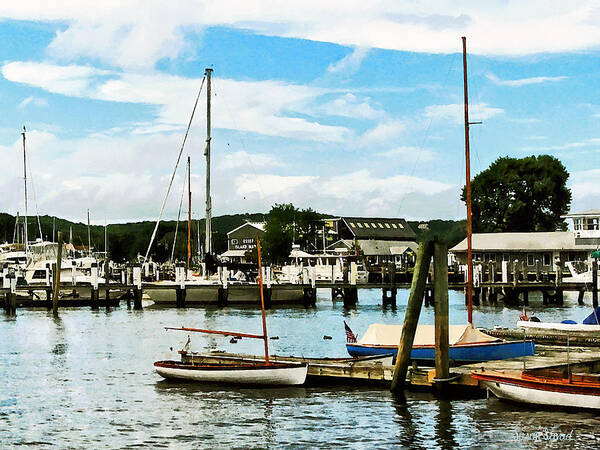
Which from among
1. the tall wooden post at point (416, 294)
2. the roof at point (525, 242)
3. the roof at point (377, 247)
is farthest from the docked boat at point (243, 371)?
the roof at point (377, 247)

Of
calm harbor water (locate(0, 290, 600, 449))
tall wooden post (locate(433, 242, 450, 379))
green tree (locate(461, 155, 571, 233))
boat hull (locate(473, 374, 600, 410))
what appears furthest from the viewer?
green tree (locate(461, 155, 571, 233))

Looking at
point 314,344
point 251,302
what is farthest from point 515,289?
point 314,344

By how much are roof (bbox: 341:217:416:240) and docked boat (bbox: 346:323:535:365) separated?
146 meters

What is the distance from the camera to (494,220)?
12406cm

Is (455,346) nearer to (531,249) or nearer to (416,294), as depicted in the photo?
(416,294)

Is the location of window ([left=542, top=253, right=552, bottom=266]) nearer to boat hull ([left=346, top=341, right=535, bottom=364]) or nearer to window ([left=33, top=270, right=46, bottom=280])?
window ([left=33, top=270, right=46, bottom=280])

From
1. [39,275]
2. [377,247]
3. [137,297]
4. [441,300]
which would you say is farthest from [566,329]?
[377,247]

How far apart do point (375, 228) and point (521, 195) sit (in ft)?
223

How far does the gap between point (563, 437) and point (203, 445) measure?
970 centimetres

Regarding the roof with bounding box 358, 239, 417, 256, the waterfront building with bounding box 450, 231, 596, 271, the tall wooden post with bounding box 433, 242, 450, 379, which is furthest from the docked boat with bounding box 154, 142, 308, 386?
the roof with bounding box 358, 239, 417, 256

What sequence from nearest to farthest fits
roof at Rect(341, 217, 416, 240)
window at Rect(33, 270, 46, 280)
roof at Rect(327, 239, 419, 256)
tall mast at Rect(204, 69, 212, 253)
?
tall mast at Rect(204, 69, 212, 253), window at Rect(33, 270, 46, 280), roof at Rect(327, 239, 419, 256), roof at Rect(341, 217, 416, 240)

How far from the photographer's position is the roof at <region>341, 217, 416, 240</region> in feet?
608

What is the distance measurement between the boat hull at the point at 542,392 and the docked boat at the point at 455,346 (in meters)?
4.63

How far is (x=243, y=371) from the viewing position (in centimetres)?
3269
